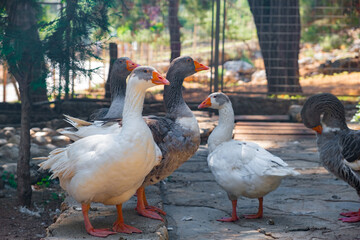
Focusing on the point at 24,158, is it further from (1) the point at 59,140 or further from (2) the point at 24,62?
(1) the point at 59,140

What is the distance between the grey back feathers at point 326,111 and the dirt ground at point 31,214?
2895mm

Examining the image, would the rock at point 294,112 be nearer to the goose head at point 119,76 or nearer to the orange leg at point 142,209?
the goose head at point 119,76

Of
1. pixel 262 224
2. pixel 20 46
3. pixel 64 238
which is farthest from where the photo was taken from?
pixel 20 46

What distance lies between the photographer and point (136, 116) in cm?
382

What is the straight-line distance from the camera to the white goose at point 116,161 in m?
3.70

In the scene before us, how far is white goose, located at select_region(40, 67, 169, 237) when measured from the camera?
370cm

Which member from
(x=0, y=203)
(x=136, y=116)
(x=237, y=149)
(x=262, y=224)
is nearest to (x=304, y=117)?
(x=237, y=149)

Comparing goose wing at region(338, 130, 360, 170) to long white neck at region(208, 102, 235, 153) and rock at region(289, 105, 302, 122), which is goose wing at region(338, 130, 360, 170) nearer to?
long white neck at region(208, 102, 235, 153)

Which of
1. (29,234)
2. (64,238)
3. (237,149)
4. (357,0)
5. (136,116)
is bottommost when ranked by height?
(29,234)

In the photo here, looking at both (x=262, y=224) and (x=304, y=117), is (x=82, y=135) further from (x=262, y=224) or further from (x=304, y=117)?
(x=304, y=117)

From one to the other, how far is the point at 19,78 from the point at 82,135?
1.56 meters

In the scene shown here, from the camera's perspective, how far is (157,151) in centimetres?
418

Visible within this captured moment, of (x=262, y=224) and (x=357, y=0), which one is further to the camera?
(x=357, y=0)

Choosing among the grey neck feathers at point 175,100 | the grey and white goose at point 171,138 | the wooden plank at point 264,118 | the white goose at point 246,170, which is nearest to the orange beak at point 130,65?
the grey neck feathers at point 175,100
